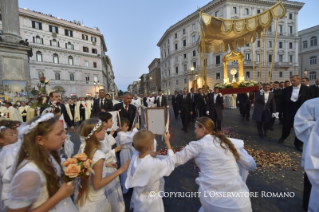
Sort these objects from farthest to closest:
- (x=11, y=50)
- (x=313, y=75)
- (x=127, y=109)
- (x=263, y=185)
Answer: (x=313, y=75), (x=11, y=50), (x=127, y=109), (x=263, y=185)

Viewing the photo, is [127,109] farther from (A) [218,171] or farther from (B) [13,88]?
(B) [13,88]

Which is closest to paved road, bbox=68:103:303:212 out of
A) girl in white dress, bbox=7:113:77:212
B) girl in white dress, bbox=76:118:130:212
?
girl in white dress, bbox=76:118:130:212

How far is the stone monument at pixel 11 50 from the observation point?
1113 cm

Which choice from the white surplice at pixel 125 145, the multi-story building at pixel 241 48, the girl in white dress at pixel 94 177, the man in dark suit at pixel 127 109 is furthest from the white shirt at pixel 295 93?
the multi-story building at pixel 241 48

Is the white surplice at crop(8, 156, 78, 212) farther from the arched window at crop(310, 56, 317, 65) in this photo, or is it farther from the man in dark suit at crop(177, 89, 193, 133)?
the arched window at crop(310, 56, 317, 65)

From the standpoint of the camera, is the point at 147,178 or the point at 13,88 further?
the point at 13,88

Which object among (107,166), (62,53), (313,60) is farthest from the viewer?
(313,60)

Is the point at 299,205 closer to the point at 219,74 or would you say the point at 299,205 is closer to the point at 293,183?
the point at 293,183

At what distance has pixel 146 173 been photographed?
1.82m

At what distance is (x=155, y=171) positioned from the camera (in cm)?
187

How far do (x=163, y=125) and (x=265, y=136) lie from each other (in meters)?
5.16

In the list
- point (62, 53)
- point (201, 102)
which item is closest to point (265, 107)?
point (201, 102)

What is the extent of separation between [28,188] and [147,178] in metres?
1.10

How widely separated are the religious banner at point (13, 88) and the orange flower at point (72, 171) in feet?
47.3
